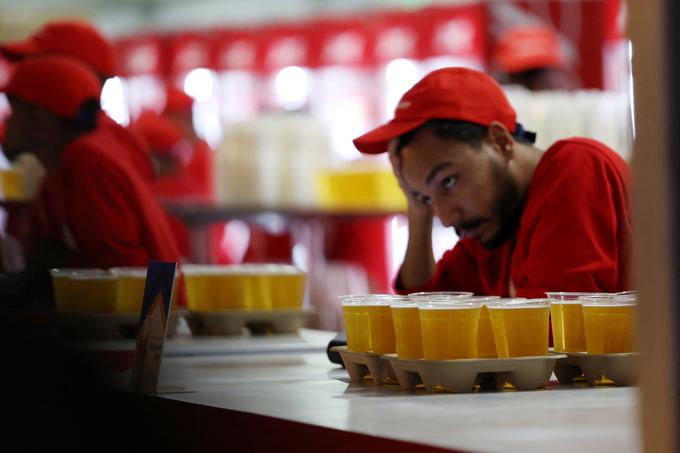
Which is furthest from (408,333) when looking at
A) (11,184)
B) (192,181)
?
(192,181)

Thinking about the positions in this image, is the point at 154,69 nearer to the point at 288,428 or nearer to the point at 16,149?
the point at 16,149

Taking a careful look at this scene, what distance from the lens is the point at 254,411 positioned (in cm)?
180

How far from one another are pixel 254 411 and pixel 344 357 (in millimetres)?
573

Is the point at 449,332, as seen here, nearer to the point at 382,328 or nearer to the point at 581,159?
the point at 382,328

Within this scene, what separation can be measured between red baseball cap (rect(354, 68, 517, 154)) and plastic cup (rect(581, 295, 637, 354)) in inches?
30.2

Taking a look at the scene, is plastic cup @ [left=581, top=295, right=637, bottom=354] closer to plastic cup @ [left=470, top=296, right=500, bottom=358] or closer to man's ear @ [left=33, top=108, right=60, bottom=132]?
plastic cup @ [left=470, top=296, right=500, bottom=358]

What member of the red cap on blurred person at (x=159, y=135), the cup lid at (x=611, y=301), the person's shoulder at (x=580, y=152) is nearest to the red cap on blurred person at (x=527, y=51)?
the red cap on blurred person at (x=159, y=135)

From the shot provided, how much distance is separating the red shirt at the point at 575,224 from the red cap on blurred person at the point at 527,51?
15.2 ft

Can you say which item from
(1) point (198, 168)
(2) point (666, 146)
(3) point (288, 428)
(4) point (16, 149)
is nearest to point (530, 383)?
(3) point (288, 428)

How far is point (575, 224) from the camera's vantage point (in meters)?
2.66

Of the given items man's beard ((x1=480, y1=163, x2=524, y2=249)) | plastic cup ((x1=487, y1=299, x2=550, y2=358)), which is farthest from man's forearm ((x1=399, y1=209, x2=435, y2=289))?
plastic cup ((x1=487, y1=299, x2=550, y2=358))

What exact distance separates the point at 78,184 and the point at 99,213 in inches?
4.8

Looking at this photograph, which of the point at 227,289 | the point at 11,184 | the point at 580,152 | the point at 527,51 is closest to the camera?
the point at 580,152

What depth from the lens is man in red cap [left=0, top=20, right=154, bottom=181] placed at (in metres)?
4.65
